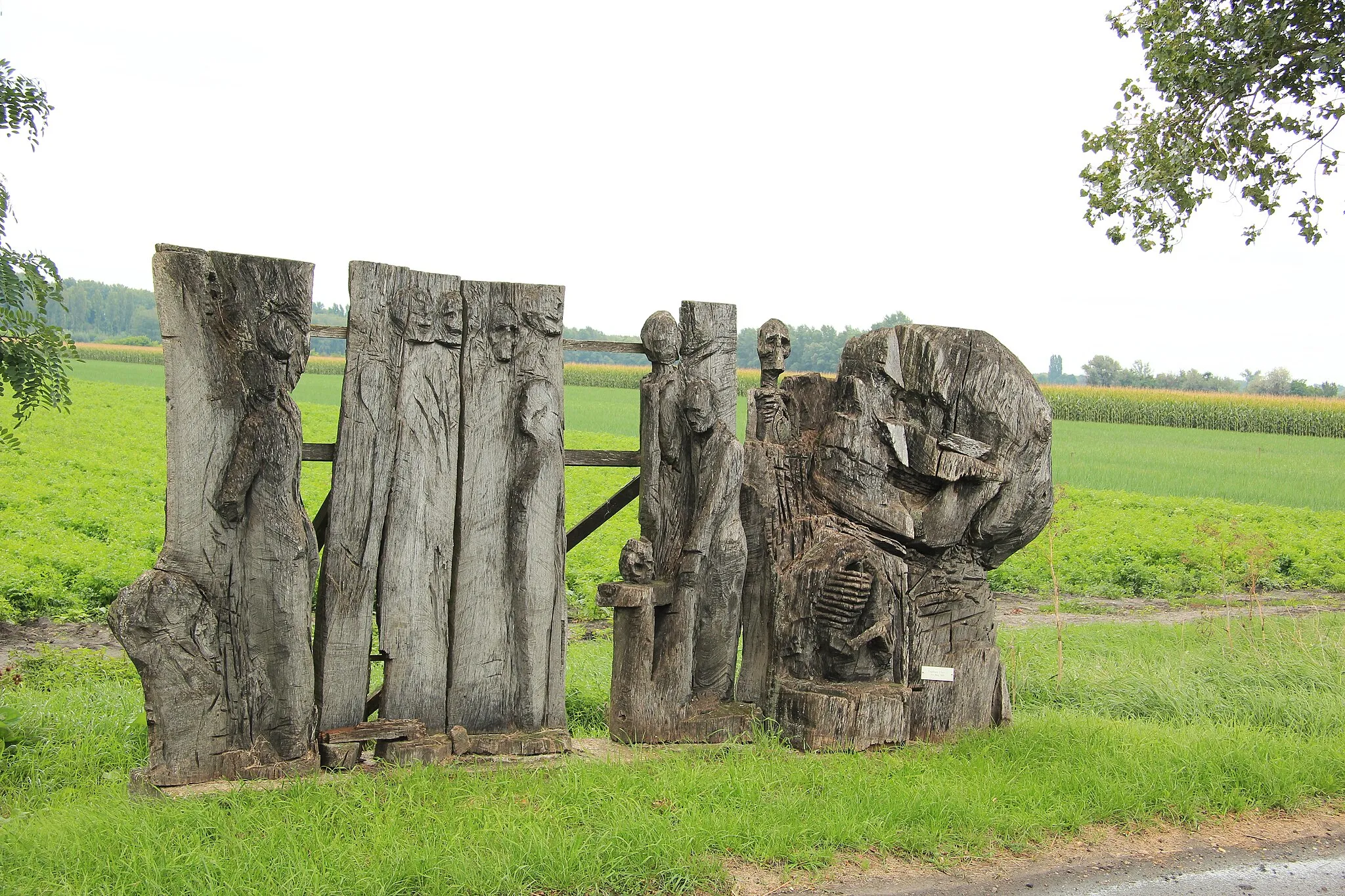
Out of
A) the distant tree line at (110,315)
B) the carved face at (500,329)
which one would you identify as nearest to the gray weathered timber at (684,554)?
the carved face at (500,329)

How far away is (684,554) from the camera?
235 inches

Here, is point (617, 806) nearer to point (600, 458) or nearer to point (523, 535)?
point (523, 535)

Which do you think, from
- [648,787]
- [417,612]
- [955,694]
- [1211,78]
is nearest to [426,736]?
[417,612]

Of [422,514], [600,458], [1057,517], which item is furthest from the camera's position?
[1057,517]

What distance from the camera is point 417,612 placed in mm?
5531

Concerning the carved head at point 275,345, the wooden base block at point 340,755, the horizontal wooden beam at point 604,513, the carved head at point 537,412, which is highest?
the carved head at point 275,345

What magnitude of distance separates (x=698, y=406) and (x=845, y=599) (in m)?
1.40

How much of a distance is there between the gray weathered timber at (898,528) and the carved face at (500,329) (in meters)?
1.68

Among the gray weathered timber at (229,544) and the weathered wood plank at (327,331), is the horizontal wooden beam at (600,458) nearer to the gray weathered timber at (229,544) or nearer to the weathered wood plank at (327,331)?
the weathered wood plank at (327,331)

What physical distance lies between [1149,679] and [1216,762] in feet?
6.86

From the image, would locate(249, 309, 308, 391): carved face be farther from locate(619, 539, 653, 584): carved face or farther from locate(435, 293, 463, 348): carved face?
locate(619, 539, 653, 584): carved face

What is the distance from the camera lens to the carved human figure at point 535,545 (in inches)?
224

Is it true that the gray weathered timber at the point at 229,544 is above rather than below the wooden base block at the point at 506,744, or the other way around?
above

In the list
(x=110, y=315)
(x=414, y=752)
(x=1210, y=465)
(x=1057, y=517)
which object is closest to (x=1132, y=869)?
(x=414, y=752)
